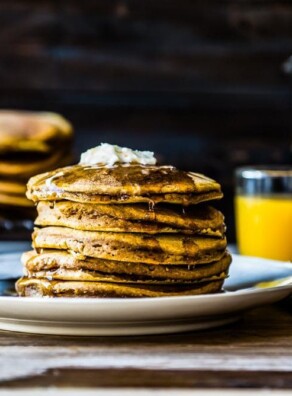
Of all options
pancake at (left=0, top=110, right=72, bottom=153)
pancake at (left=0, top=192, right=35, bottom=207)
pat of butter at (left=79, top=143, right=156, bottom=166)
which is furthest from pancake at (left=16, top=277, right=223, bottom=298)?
pancake at (left=0, top=110, right=72, bottom=153)

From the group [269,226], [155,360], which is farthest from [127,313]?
[269,226]

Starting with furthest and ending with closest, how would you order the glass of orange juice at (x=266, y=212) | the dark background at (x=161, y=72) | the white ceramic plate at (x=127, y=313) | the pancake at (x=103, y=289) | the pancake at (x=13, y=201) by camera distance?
the dark background at (x=161, y=72), the pancake at (x=13, y=201), the glass of orange juice at (x=266, y=212), the pancake at (x=103, y=289), the white ceramic plate at (x=127, y=313)

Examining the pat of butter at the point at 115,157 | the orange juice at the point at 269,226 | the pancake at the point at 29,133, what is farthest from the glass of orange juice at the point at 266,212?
the pancake at the point at 29,133

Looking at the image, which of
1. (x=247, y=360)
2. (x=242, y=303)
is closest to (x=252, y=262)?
(x=242, y=303)

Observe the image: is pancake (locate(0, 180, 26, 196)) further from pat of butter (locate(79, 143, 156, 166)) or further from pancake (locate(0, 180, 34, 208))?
pat of butter (locate(79, 143, 156, 166))

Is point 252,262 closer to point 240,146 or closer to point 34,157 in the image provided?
point 34,157

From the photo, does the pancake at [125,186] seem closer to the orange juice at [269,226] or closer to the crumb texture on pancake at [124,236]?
the crumb texture on pancake at [124,236]
